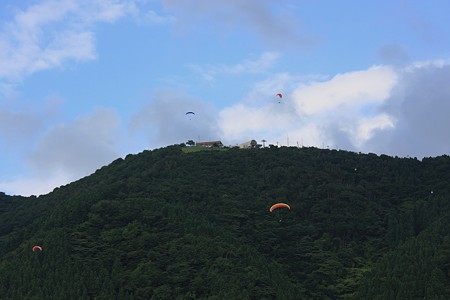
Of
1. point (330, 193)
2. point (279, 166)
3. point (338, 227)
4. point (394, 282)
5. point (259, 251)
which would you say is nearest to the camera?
point (394, 282)

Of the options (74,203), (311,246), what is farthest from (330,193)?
(74,203)

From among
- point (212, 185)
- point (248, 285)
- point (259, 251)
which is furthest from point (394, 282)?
point (212, 185)

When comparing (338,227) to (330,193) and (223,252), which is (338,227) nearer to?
(330,193)

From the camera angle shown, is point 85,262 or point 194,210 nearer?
point 85,262

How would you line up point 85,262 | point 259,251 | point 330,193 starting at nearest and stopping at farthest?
point 85,262 → point 259,251 → point 330,193

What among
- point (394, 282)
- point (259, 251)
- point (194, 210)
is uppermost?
point (194, 210)

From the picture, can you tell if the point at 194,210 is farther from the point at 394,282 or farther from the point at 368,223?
the point at 394,282

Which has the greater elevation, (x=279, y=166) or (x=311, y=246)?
(x=279, y=166)
